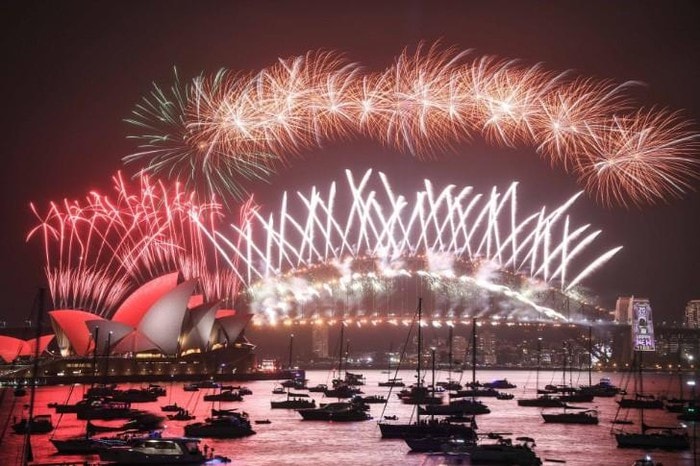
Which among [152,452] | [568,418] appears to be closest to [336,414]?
[568,418]

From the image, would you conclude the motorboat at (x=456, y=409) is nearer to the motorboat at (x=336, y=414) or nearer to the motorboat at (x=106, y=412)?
the motorboat at (x=336, y=414)

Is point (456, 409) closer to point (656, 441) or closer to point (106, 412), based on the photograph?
point (656, 441)

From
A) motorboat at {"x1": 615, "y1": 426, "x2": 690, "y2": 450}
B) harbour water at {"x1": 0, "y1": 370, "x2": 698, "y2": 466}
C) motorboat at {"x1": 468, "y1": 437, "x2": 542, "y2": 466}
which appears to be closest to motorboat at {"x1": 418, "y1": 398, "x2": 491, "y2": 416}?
harbour water at {"x1": 0, "y1": 370, "x2": 698, "y2": 466}

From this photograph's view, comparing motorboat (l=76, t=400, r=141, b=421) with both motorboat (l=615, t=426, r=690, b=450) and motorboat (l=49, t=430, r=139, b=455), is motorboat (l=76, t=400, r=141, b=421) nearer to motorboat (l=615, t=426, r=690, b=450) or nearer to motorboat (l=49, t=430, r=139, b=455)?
motorboat (l=49, t=430, r=139, b=455)

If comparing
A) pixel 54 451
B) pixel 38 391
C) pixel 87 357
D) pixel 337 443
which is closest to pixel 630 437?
pixel 337 443

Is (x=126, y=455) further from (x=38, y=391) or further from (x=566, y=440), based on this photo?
(x=38, y=391)
